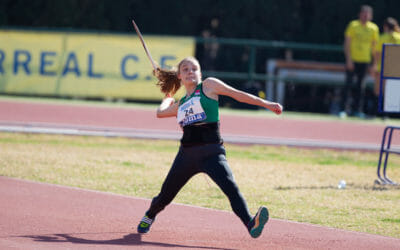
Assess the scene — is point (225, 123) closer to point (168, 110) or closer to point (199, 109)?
point (168, 110)

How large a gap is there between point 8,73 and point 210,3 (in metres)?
5.93

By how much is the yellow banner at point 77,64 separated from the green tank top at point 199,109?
40.0ft

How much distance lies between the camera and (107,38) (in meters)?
18.8

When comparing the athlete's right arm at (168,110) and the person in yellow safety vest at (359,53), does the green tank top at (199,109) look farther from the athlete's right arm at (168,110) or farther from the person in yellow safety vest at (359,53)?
the person in yellow safety vest at (359,53)

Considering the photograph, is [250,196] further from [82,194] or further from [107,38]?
[107,38]

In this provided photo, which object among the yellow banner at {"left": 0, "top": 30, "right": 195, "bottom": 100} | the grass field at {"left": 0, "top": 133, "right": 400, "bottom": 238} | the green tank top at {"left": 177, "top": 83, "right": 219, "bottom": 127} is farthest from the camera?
the yellow banner at {"left": 0, "top": 30, "right": 195, "bottom": 100}

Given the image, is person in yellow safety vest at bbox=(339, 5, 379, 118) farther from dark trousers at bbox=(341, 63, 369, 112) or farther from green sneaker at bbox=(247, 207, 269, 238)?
green sneaker at bbox=(247, 207, 269, 238)

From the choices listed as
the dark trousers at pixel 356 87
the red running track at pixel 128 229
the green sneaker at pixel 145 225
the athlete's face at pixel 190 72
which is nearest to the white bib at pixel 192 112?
the athlete's face at pixel 190 72

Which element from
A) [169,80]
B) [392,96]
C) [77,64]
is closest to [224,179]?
[169,80]

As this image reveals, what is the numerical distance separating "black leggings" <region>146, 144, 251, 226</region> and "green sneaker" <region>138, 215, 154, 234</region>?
0.05 m

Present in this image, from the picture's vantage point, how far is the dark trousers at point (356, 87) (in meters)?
17.2

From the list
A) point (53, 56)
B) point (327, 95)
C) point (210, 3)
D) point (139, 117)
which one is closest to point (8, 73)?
point (53, 56)

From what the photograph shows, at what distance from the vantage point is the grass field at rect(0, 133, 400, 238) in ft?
26.7

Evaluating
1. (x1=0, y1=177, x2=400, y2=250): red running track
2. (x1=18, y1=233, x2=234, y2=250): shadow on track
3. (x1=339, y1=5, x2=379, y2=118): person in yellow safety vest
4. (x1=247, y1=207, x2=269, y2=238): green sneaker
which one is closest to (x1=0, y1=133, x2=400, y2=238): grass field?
(x1=0, y1=177, x2=400, y2=250): red running track
